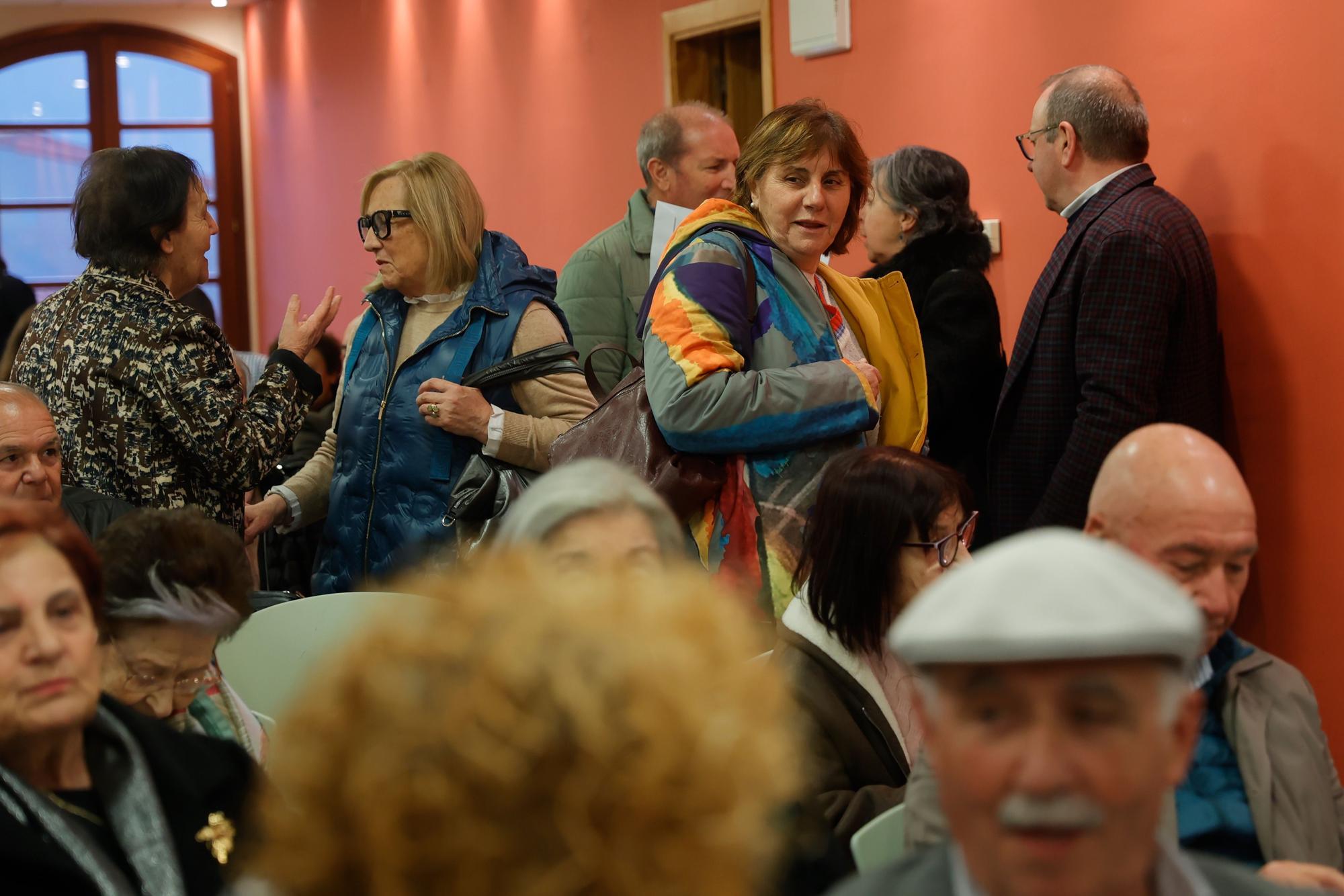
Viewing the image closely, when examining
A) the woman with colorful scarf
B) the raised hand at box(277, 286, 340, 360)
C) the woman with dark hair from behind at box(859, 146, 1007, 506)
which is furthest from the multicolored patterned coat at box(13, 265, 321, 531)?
the woman with dark hair from behind at box(859, 146, 1007, 506)

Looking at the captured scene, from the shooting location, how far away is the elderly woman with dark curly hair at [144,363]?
9.91 ft

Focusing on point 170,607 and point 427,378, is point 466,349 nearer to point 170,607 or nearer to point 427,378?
point 427,378

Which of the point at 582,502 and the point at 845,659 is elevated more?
the point at 582,502

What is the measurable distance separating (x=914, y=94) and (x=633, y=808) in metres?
4.33

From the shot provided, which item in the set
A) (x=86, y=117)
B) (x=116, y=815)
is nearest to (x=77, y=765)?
(x=116, y=815)

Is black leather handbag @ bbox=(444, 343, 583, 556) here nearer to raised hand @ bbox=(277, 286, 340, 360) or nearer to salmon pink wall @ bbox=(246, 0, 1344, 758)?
raised hand @ bbox=(277, 286, 340, 360)

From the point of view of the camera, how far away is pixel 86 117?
10.8 meters

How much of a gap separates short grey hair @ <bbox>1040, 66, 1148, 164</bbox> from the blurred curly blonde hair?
108 inches

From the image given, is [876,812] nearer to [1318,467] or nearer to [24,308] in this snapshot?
[1318,467]

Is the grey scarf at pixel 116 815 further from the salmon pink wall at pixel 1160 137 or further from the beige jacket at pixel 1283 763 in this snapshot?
the salmon pink wall at pixel 1160 137

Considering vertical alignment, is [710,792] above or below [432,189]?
below

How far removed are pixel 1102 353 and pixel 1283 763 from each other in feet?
4.79

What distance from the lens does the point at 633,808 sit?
3.05ft

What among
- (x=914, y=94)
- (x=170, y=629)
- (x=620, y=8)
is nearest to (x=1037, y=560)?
(x=170, y=629)
